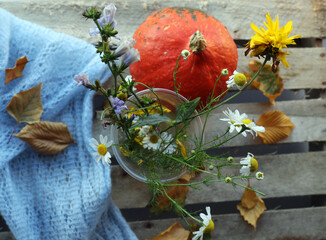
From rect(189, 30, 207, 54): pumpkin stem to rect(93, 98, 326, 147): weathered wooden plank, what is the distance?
0.71 ft

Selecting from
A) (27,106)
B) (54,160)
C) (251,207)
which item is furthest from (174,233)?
(27,106)

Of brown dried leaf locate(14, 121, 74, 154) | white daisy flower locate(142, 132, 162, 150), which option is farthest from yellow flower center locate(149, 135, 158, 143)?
brown dried leaf locate(14, 121, 74, 154)

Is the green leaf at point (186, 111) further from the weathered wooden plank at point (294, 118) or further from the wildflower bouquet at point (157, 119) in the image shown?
the weathered wooden plank at point (294, 118)

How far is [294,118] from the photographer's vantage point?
77 cm

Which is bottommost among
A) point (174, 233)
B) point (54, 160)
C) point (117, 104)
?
point (174, 233)

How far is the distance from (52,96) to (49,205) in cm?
21

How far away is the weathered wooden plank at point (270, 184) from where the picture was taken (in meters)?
0.73

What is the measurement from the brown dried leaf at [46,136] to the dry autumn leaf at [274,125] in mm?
397

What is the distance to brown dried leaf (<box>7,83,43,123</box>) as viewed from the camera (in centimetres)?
65

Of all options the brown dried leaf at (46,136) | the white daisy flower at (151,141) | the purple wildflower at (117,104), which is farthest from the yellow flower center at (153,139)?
the brown dried leaf at (46,136)

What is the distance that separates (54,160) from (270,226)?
47 centimetres

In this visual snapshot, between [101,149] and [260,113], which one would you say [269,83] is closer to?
[260,113]

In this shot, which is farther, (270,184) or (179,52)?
(270,184)

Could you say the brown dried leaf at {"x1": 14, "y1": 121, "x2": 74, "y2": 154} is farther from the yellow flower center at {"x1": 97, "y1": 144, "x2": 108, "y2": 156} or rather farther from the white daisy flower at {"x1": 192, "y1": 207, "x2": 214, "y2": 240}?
the white daisy flower at {"x1": 192, "y1": 207, "x2": 214, "y2": 240}
